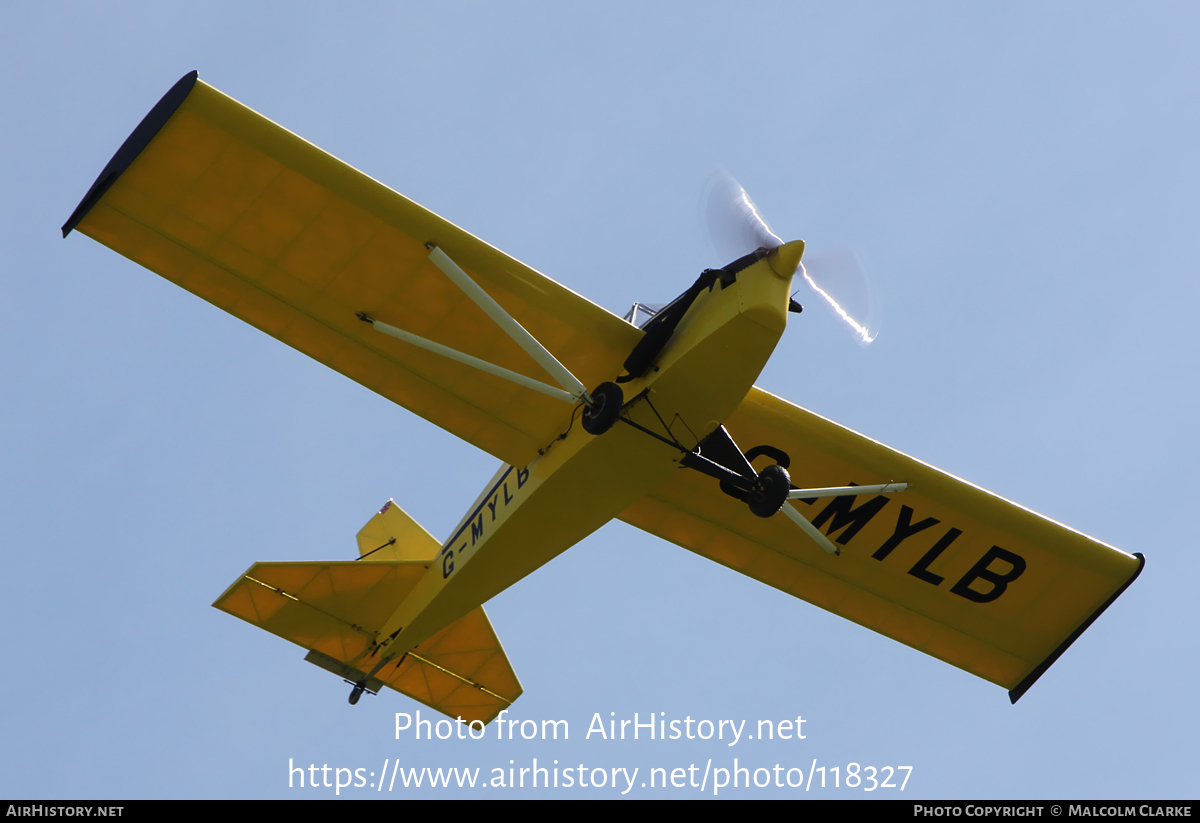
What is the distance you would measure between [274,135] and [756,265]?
4.45m

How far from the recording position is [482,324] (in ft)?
37.9

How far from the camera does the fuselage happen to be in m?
10.1

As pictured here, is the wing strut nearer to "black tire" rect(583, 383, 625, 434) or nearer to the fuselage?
"black tire" rect(583, 383, 625, 434)

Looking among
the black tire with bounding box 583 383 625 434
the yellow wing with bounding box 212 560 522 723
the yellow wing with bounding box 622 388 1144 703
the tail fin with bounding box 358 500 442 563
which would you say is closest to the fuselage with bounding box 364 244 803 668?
the black tire with bounding box 583 383 625 434

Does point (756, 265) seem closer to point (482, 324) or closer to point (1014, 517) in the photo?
point (482, 324)

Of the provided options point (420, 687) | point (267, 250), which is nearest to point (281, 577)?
point (420, 687)

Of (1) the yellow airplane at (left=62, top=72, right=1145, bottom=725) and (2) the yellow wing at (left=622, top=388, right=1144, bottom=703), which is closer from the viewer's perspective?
(1) the yellow airplane at (left=62, top=72, right=1145, bottom=725)

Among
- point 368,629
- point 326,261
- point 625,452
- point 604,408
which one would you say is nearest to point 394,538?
point 368,629

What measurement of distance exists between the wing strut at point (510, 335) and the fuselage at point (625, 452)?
647mm

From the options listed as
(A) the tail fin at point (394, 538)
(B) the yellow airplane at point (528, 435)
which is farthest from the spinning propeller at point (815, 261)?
(A) the tail fin at point (394, 538)

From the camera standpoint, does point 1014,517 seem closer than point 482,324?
No

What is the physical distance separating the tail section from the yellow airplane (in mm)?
26

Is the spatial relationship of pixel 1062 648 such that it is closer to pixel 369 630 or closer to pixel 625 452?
pixel 625 452

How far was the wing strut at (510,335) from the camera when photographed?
33.9ft
